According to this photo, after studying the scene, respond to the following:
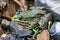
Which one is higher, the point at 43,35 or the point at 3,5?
the point at 3,5

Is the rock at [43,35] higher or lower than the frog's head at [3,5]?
lower

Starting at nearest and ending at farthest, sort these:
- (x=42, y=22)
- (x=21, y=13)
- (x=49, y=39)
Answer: (x=49, y=39)
(x=42, y=22)
(x=21, y=13)

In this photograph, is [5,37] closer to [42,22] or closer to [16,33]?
[16,33]

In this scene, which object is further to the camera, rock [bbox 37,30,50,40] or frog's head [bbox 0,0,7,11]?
frog's head [bbox 0,0,7,11]

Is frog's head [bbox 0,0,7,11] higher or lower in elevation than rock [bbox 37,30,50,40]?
higher

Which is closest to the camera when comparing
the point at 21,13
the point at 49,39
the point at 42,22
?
the point at 49,39

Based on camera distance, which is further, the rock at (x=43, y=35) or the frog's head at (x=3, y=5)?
the frog's head at (x=3, y=5)

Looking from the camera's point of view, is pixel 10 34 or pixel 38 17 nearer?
pixel 10 34

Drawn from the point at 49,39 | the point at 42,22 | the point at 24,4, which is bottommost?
the point at 49,39

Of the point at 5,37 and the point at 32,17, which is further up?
the point at 32,17

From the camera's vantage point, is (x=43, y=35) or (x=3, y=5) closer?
(x=43, y=35)

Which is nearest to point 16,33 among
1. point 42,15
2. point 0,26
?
point 0,26
